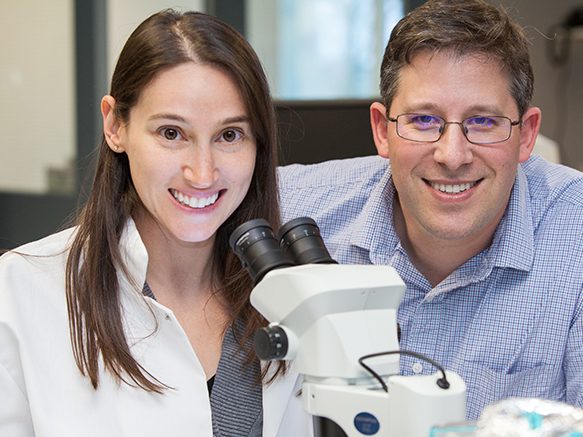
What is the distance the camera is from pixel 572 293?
1.54 m

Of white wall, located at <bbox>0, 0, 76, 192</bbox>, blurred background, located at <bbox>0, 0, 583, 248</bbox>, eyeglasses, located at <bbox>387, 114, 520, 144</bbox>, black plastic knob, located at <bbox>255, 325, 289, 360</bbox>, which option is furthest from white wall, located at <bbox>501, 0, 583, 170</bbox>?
black plastic knob, located at <bbox>255, 325, 289, 360</bbox>

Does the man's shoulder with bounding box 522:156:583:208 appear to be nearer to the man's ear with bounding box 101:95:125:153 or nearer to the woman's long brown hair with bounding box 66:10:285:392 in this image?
the woman's long brown hair with bounding box 66:10:285:392

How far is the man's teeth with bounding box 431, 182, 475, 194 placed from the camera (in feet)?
5.11

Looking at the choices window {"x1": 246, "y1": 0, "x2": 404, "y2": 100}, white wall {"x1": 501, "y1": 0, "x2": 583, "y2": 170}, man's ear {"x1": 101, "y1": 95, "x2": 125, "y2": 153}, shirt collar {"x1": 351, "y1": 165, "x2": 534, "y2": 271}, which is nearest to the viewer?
man's ear {"x1": 101, "y1": 95, "x2": 125, "y2": 153}

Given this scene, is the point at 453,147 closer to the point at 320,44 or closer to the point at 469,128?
the point at 469,128

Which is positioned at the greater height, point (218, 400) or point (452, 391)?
point (452, 391)

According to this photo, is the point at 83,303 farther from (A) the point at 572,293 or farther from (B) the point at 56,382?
(A) the point at 572,293

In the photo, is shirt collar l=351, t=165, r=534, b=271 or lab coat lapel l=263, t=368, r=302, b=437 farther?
shirt collar l=351, t=165, r=534, b=271

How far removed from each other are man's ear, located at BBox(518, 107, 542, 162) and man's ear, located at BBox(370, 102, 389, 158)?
237mm

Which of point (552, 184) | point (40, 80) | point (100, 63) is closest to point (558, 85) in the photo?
point (100, 63)

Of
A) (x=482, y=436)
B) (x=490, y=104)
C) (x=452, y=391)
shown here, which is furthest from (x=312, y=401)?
(x=490, y=104)

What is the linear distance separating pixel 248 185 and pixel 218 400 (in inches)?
13.7

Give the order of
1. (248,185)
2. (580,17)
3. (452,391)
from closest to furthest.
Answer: (452,391) → (248,185) → (580,17)

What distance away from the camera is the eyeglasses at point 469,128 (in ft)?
4.99
